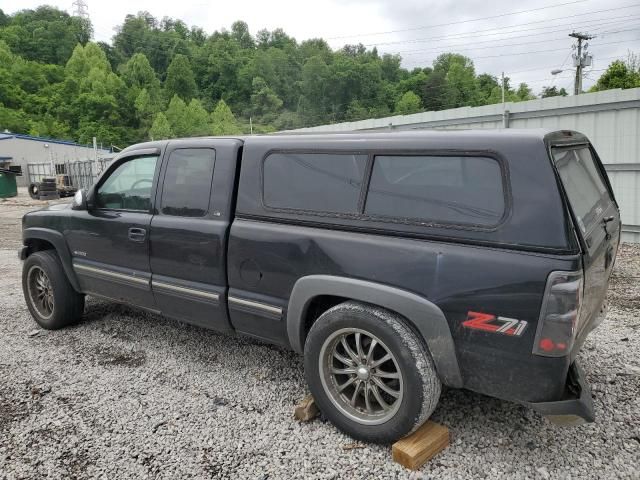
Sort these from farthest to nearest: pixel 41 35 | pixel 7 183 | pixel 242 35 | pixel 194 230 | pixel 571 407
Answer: pixel 242 35 → pixel 41 35 → pixel 7 183 → pixel 194 230 → pixel 571 407

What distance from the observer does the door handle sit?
3859 mm

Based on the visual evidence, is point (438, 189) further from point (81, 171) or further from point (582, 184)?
point (81, 171)

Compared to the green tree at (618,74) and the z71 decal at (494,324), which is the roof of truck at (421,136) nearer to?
the z71 decal at (494,324)

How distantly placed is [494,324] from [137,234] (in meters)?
2.83

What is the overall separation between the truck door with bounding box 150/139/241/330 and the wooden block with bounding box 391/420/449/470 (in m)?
1.50

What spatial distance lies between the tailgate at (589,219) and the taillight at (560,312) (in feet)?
0.46

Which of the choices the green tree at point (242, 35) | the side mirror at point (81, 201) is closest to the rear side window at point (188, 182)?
the side mirror at point (81, 201)

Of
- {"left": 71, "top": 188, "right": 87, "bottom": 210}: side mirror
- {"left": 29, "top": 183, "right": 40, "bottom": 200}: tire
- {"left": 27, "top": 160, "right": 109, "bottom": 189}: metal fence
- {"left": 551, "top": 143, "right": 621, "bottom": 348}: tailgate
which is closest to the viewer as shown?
{"left": 551, "top": 143, "right": 621, "bottom": 348}: tailgate

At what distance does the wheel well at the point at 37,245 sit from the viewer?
4.94 metres

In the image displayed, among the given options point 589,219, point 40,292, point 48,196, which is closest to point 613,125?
point 589,219

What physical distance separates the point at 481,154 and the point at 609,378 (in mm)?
2208

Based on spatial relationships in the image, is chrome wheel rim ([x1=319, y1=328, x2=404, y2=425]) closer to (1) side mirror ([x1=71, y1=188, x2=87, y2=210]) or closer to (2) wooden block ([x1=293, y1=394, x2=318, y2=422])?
(2) wooden block ([x1=293, y1=394, x2=318, y2=422])

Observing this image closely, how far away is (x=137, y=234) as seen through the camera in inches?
153

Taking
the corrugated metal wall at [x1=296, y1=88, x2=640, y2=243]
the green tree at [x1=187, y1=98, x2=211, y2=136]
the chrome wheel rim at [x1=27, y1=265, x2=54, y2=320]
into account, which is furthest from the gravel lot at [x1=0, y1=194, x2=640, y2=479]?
the green tree at [x1=187, y1=98, x2=211, y2=136]
